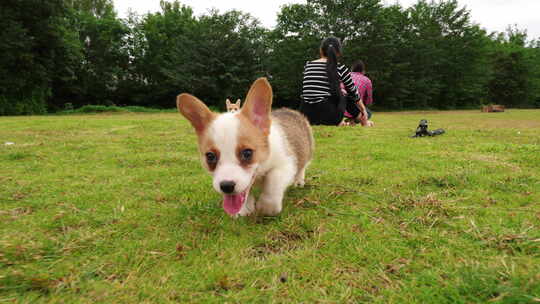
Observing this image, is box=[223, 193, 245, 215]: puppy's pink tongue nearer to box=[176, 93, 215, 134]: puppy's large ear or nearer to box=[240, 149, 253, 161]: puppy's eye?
box=[240, 149, 253, 161]: puppy's eye

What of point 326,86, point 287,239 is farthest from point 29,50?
point 287,239

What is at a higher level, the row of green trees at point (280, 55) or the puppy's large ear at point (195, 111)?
the row of green trees at point (280, 55)

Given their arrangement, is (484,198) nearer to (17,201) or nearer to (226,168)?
(226,168)

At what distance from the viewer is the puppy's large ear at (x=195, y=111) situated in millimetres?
2490

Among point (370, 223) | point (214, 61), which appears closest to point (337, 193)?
point (370, 223)

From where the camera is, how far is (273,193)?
260 cm

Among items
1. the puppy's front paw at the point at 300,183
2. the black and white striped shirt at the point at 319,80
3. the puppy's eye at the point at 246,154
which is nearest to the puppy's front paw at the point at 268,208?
the puppy's eye at the point at 246,154

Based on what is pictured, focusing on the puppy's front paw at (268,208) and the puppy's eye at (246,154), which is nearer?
the puppy's eye at (246,154)

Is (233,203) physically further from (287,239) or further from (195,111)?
(195,111)

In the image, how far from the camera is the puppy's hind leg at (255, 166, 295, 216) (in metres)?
2.57

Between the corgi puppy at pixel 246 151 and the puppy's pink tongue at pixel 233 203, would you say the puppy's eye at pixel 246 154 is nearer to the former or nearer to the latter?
the corgi puppy at pixel 246 151

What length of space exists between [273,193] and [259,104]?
737mm

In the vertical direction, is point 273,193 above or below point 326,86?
below

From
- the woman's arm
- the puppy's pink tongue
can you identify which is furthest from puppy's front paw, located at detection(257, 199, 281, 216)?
the woman's arm
